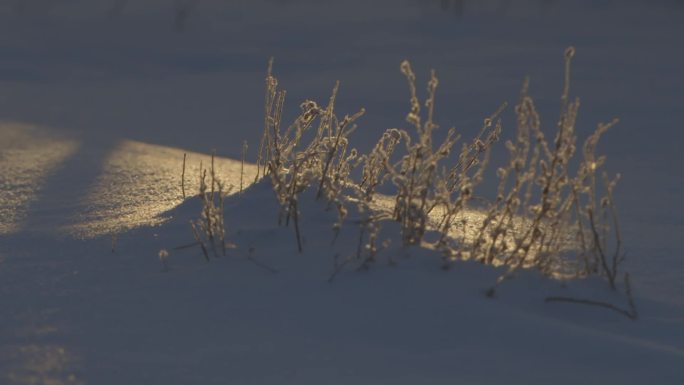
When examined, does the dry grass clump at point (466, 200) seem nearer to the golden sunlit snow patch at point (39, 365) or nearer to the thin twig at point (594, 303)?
the thin twig at point (594, 303)

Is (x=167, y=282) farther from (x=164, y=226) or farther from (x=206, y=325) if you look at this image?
(x=164, y=226)

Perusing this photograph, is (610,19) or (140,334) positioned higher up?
(610,19)

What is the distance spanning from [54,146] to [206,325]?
7.62 ft

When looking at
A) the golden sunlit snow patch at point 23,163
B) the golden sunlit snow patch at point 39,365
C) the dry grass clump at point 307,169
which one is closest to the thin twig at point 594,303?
the dry grass clump at point 307,169

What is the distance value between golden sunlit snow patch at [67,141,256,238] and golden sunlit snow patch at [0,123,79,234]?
0.62 ft

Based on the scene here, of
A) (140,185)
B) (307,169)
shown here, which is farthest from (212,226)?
(140,185)

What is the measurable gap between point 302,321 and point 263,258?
1.11ft

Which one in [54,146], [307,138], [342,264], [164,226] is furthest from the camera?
[307,138]

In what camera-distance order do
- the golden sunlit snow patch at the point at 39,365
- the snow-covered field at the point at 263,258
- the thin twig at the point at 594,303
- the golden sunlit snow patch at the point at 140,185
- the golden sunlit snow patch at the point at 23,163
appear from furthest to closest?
the golden sunlit snow patch at the point at 23,163
the golden sunlit snow patch at the point at 140,185
the thin twig at the point at 594,303
the snow-covered field at the point at 263,258
the golden sunlit snow patch at the point at 39,365

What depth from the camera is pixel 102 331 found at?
86.2 inches

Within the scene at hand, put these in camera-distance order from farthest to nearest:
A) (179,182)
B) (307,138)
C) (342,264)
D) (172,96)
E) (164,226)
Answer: (172,96), (307,138), (179,182), (164,226), (342,264)

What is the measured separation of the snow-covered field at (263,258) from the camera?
2.11 meters

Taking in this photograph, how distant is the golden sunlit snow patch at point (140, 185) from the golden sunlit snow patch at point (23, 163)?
19 cm

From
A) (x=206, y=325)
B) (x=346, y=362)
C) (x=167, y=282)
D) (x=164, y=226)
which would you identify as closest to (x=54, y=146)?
(x=164, y=226)
